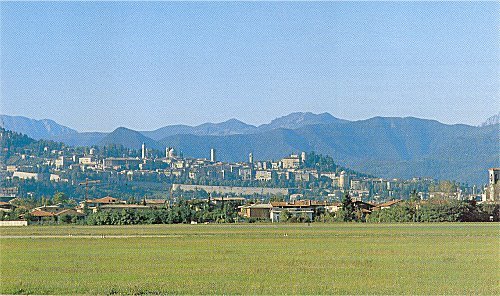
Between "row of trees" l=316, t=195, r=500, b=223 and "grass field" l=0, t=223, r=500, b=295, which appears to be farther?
"row of trees" l=316, t=195, r=500, b=223

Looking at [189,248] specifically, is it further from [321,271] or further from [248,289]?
[248,289]

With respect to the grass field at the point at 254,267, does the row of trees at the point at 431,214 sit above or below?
above

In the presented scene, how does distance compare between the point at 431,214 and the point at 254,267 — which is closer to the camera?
the point at 254,267

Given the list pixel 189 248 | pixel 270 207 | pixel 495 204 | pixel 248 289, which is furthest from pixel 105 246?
pixel 270 207

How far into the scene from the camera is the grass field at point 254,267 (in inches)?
1110

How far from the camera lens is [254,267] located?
35.4m

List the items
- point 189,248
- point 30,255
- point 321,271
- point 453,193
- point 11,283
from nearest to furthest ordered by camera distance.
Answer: point 11,283 < point 321,271 < point 30,255 < point 189,248 < point 453,193

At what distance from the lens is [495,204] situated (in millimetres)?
112625

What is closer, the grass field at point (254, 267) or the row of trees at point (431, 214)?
the grass field at point (254, 267)

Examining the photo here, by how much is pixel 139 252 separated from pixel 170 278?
1401cm

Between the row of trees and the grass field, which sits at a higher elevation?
the row of trees

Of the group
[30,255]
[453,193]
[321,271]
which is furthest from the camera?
[453,193]

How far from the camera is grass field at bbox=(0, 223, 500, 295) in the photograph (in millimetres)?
28188

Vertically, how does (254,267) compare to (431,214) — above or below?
below
